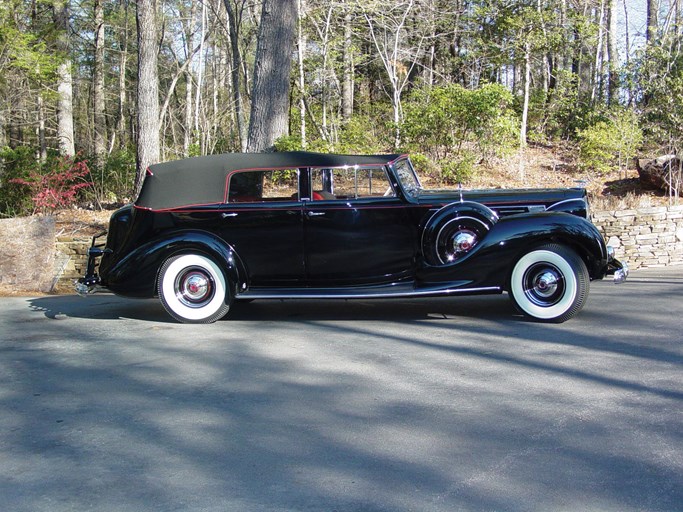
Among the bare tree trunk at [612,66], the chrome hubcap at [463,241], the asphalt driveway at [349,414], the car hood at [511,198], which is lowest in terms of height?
the asphalt driveway at [349,414]

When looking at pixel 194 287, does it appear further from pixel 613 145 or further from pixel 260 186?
pixel 613 145

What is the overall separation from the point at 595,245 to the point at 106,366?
15.8 ft

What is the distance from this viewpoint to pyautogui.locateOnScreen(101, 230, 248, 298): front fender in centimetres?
763

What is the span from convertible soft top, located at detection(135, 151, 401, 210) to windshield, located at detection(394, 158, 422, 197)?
0.44 ft

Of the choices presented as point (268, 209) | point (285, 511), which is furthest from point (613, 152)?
point (285, 511)

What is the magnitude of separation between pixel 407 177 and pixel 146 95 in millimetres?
8625

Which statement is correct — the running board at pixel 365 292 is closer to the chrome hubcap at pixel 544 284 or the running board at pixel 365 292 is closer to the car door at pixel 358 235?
the car door at pixel 358 235

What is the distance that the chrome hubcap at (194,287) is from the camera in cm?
773

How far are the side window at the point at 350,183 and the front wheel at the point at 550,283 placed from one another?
1640 millimetres

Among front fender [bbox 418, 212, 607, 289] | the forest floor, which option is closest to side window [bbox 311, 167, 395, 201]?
front fender [bbox 418, 212, 607, 289]

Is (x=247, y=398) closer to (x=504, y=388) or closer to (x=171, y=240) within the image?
(x=504, y=388)

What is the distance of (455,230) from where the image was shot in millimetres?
7391

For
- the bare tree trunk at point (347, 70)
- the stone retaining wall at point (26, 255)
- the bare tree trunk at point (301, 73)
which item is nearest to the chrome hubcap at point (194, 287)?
the stone retaining wall at point (26, 255)

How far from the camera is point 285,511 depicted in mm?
3367
